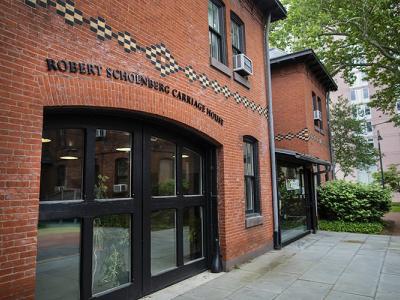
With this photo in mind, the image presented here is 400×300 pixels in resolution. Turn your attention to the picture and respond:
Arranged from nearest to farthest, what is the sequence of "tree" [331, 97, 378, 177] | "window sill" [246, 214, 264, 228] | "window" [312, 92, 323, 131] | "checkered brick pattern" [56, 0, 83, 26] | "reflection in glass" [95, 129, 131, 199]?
"checkered brick pattern" [56, 0, 83, 26] → "reflection in glass" [95, 129, 131, 199] → "window sill" [246, 214, 264, 228] → "window" [312, 92, 323, 131] → "tree" [331, 97, 378, 177]

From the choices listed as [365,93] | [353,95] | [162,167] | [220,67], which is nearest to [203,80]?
[220,67]

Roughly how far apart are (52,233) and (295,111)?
11.4m

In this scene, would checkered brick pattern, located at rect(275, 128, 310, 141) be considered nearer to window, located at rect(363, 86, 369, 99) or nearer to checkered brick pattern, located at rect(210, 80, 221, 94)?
checkered brick pattern, located at rect(210, 80, 221, 94)

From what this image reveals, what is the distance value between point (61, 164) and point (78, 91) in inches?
39.5

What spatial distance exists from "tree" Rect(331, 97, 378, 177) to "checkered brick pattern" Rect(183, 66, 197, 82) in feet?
66.5

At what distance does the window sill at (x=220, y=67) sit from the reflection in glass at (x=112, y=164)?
2961 millimetres

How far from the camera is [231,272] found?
675 centimetres

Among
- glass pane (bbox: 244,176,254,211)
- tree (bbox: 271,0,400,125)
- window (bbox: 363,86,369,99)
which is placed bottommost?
glass pane (bbox: 244,176,254,211)

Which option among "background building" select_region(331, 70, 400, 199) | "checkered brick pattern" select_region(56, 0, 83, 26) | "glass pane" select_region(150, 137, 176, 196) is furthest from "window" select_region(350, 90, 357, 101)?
"checkered brick pattern" select_region(56, 0, 83, 26)

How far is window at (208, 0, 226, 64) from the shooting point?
304 inches

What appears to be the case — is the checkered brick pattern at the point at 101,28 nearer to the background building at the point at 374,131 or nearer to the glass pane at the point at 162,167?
the glass pane at the point at 162,167

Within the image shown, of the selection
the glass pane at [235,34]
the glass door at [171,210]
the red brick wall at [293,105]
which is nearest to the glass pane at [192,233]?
the glass door at [171,210]

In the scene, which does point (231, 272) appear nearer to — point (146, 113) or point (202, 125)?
point (202, 125)

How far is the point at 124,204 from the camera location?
5.04m
